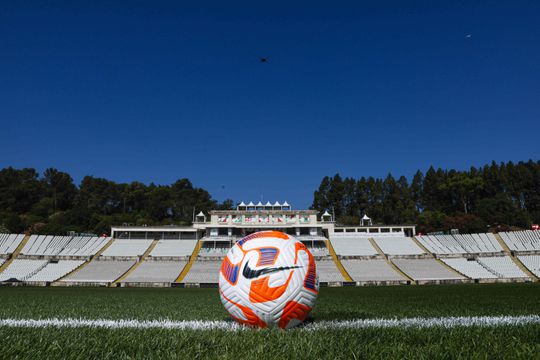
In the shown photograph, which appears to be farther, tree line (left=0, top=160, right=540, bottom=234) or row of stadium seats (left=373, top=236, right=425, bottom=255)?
tree line (left=0, top=160, right=540, bottom=234)

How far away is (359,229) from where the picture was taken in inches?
2386

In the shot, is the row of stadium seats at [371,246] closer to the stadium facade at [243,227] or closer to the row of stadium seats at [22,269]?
the stadium facade at [243,227]

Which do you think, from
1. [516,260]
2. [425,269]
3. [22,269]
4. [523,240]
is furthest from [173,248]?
[523,240]

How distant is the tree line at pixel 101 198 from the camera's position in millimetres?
83062

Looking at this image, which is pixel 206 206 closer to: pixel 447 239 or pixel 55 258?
pixel 55 258

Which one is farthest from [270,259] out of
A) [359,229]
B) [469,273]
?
[359,229]

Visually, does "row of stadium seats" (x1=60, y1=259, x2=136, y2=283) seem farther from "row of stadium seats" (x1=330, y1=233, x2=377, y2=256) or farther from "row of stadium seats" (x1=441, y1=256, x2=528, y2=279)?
"row of stadium seats" (x1=441, y1=256, x2=528, y2=279)

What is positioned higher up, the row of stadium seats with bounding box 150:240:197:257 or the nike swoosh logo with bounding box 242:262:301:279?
the nike swoosh logo with bounding box 242:262:301:279

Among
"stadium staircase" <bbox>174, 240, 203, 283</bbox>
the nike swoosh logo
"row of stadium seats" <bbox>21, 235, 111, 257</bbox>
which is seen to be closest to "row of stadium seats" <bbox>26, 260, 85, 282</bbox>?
"row of stadium seats" <bbox>21, 235, 111, 257</bbox>

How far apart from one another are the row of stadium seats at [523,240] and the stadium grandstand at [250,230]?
11cm

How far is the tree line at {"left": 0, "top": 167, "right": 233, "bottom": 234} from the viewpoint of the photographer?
83.1 metres

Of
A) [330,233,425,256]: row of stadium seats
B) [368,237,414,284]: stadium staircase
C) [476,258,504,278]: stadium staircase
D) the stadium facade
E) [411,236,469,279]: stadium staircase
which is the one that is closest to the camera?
[476,258,504,278]: stadium staircase

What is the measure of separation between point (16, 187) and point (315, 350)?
337ft

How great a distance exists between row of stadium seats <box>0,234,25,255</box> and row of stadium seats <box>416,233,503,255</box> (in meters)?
57.0
